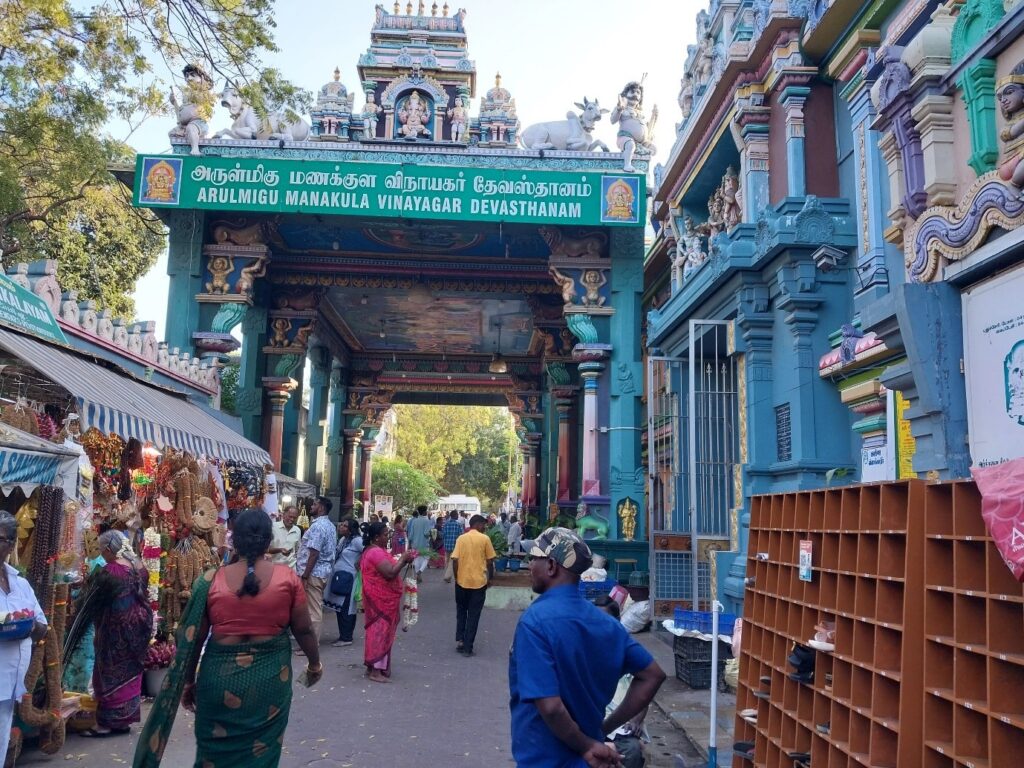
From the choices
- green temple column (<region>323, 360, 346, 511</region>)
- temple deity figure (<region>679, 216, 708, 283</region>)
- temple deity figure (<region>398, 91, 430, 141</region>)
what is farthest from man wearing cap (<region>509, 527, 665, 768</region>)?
green temple column (<region>323, 360, 346, 511</region>)

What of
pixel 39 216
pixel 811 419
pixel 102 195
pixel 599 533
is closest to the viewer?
pixel 811 419

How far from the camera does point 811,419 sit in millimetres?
8211

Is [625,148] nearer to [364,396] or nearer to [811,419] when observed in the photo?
[811,419]

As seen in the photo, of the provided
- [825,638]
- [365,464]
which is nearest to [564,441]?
[365,464]

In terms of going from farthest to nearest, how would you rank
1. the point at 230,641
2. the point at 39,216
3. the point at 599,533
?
the point at 39,216 → the point at 599,533 → the point at 230,641

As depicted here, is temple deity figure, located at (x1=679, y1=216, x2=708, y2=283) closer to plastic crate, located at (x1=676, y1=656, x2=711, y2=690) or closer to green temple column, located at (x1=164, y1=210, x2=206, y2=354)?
plastic crate, located at (x1=676, y1=656, x2=711, y2=690)

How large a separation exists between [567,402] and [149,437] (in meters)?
14.0

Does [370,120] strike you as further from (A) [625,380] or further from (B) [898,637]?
(B) [898,637]

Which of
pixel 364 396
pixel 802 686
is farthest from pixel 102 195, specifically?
pixel 802 686

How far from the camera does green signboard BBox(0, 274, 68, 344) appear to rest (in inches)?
259

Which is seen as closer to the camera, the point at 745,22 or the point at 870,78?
the point at 870,78

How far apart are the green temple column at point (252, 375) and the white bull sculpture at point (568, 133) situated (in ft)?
21.5

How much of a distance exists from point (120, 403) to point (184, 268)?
8322mm

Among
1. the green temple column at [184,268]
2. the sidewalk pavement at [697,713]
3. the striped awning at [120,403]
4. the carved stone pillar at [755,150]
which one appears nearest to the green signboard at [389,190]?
the green temple column at [184,268]
